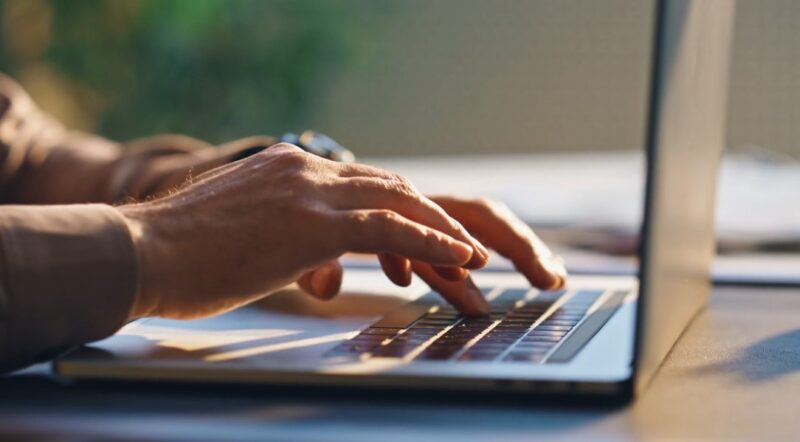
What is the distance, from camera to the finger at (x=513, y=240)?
2.47ft

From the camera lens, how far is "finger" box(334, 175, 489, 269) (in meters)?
0.62

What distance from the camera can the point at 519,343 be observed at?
583 millimetres

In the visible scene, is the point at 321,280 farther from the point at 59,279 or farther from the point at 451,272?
the point at 59,279

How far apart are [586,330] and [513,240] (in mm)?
145

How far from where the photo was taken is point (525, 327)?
64 cm

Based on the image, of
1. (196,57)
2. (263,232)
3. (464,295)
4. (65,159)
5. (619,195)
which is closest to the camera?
(263,232)

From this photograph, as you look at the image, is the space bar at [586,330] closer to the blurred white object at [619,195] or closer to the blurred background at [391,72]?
the blurred white object at [619,195]

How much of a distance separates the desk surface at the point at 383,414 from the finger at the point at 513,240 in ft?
0.60

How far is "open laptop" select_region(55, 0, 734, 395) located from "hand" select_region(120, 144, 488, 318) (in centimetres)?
3

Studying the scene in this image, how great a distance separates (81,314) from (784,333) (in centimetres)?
43

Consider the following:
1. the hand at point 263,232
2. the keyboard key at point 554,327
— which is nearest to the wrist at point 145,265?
the hand at point 263,232

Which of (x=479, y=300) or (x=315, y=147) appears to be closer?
(x=479, y=300)

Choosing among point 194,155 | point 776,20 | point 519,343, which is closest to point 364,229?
point 519,343

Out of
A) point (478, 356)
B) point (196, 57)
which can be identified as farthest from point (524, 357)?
point (196, 57)
